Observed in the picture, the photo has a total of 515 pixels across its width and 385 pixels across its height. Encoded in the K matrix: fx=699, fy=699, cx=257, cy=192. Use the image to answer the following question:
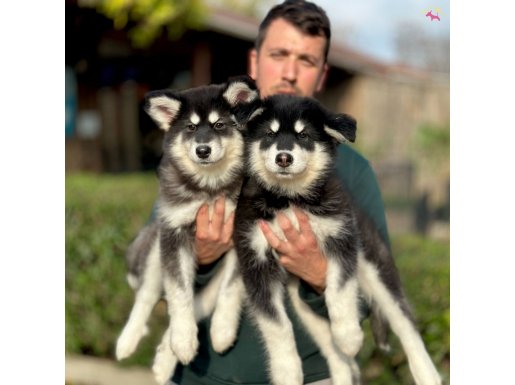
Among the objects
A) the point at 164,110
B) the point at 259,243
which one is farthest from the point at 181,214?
the point at 164,110

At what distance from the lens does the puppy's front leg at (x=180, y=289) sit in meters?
3.26

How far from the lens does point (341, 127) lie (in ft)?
10.4

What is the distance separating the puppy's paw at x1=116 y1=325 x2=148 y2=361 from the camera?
3676mm

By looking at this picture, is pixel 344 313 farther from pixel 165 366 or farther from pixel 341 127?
pixel 165 366

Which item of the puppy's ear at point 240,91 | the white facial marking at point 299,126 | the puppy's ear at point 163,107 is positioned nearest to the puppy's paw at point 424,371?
the white facial marking at point 299,126

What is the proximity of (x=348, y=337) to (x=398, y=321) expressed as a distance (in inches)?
23.8

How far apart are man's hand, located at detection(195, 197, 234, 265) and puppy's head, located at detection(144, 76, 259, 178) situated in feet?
0.72

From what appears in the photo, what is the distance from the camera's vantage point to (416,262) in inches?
248

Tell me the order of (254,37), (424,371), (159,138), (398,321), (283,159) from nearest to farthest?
(283,159) < (424,371) < (398,321) < (254,37) < (159,138)
